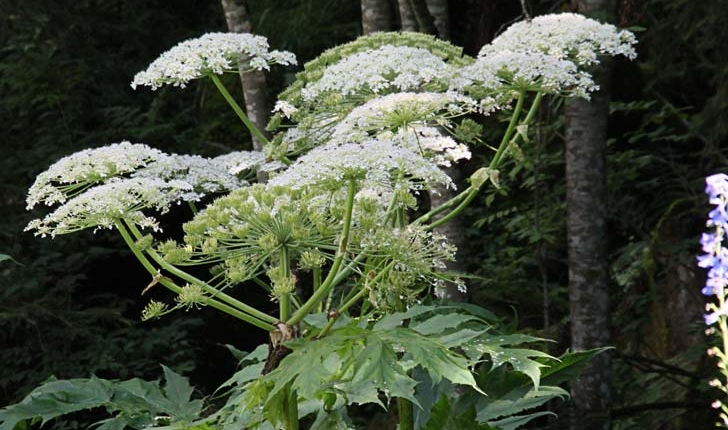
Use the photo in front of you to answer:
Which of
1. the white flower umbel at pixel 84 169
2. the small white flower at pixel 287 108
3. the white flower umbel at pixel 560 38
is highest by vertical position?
the white flower umbel at pixel 560 38

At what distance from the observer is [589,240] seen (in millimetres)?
4699

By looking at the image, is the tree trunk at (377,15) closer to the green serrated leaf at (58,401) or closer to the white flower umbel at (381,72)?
the white flower umbel at (381,72)

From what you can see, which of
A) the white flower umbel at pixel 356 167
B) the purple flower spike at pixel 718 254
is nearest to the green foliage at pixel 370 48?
the white flower umbel at pixel 356 167

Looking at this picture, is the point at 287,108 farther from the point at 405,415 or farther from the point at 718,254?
the point at 718,254

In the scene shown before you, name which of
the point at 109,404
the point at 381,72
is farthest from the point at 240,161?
the point at 109,404

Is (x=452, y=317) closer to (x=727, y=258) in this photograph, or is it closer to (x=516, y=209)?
(x=727, y=258)

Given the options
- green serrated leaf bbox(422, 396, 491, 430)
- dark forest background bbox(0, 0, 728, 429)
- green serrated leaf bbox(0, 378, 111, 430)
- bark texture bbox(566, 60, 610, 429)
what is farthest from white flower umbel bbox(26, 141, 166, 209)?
dark forest background bbox(0, 0, 728, 429)

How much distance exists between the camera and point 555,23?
3500mm

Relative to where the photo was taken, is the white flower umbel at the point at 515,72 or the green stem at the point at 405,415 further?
the white flower umbel at the point at 515,72

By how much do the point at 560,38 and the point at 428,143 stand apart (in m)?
0.62

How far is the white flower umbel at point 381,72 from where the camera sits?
3.12 meters

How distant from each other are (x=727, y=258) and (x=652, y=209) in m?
4.60

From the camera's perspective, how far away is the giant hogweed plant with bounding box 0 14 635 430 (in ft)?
8.42

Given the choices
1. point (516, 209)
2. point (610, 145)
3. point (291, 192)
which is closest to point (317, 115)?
point (291, 192)
